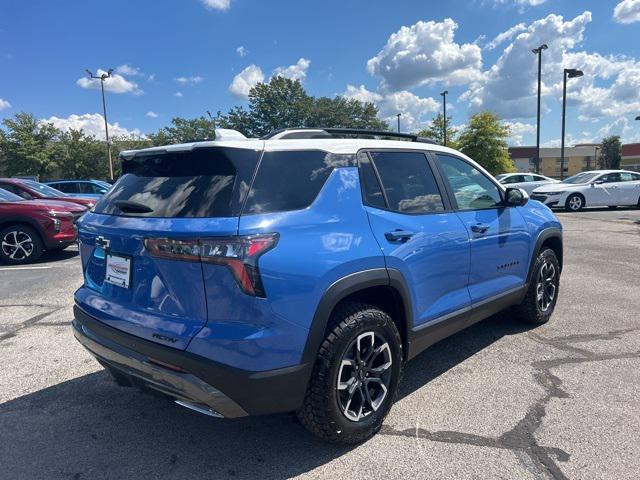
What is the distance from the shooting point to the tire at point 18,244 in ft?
28.1

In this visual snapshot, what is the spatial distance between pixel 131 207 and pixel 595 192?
18.1m

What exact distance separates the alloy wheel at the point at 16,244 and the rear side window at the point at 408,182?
26.1ft

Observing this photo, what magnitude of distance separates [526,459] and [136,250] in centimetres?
239

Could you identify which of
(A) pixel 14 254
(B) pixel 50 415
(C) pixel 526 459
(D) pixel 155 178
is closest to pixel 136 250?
(D) pixel 155 178

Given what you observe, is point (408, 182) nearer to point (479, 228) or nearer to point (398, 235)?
point (398, 235)

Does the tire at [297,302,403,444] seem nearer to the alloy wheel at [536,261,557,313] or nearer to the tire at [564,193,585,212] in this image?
the alloy wheel at [536,261,557,313]

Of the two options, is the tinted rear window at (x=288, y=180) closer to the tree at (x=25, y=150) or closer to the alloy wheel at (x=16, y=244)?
the alloy wheel at (x=16, y=244)

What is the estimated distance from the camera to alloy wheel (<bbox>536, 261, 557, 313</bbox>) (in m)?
4.64

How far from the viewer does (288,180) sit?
251cm

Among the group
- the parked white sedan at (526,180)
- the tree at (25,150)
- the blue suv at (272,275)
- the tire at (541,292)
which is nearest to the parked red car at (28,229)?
the blue suv at (272,275)

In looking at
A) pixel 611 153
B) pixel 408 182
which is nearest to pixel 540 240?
pixel 408 182

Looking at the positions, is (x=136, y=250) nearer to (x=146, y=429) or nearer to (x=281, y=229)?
(x=281, y=229)

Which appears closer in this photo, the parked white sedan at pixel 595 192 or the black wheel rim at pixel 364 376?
→ the black wheel rim at pixel 364 376

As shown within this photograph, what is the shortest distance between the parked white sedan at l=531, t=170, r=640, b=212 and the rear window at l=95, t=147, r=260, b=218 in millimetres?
16579
